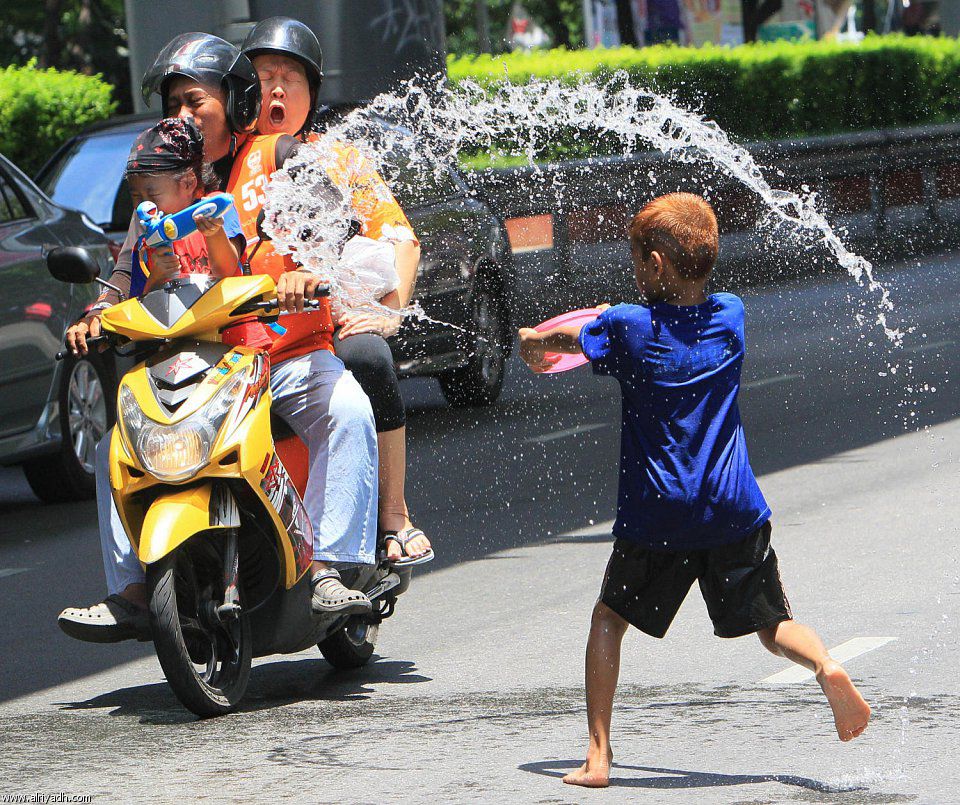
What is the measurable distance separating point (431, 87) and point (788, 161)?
618cm

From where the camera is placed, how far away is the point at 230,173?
19.1 ft

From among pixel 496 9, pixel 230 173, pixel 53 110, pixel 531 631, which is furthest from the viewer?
pixel 496 9

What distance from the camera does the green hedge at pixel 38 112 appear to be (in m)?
20.9

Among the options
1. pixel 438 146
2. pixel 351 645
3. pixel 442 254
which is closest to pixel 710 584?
pixel 351 645

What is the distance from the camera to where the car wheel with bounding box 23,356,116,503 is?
10.0 metres

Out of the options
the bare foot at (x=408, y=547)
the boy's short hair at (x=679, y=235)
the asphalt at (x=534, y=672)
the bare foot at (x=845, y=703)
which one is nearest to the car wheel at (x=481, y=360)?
the asphalt at (x=534, y=672)

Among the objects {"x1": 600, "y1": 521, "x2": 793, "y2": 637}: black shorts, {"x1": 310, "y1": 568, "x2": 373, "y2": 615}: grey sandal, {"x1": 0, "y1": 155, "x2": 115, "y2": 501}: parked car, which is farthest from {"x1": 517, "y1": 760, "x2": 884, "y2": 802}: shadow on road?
{"x1": 0, "y1": 155, "x2": 115, "y2": 501}: parked car

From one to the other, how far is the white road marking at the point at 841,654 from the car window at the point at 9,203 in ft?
17.7

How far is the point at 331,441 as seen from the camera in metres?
5.72

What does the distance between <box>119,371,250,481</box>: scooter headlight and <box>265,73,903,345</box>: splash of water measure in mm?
551

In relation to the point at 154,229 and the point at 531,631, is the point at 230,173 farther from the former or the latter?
the point at 531,631

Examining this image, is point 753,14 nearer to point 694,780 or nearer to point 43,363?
point 43,363

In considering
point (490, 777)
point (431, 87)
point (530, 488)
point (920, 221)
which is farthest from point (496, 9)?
point (490, 777)

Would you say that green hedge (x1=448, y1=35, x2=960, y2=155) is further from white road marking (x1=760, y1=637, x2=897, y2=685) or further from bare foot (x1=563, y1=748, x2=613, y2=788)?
bare foot (x1=563, y1=748, x2=613, y2=788)
